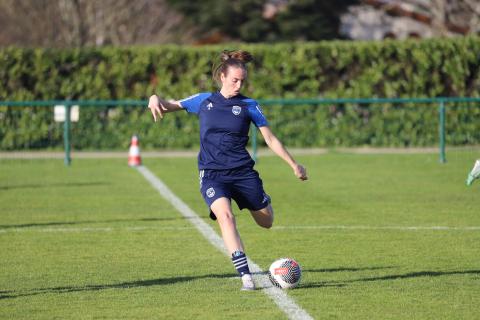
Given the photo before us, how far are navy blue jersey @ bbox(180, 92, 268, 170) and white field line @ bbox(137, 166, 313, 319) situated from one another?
3.44 feet

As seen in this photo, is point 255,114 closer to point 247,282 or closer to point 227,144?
point 227,144

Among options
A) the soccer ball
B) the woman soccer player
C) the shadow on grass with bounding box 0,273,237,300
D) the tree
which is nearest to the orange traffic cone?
the shadow on grass with bounding box 0,273,237,300

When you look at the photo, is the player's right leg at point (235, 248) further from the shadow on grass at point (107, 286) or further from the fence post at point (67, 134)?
the fence post at point (67, 134)

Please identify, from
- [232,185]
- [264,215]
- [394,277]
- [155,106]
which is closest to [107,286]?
[232,185]

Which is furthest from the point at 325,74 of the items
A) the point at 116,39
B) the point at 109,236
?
the point at 116,39

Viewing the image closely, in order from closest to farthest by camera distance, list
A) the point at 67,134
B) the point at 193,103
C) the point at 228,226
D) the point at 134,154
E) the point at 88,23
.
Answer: the point at 228,226 < the point at 193,103 < the point at 134,154 < the point at 67,134 < the point at 88,23

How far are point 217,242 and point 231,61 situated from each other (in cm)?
359

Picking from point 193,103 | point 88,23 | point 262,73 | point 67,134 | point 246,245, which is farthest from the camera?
point 88,23

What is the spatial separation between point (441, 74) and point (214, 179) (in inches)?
813

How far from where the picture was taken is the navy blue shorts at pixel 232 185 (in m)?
8.88

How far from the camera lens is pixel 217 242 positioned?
11.9 m

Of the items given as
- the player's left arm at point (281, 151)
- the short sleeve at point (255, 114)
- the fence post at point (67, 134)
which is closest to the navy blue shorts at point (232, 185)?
the player's left arm at point (281, 151)

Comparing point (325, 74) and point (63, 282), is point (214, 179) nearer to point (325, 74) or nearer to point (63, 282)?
point (63, 282)

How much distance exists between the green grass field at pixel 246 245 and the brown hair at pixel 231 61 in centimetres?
173
